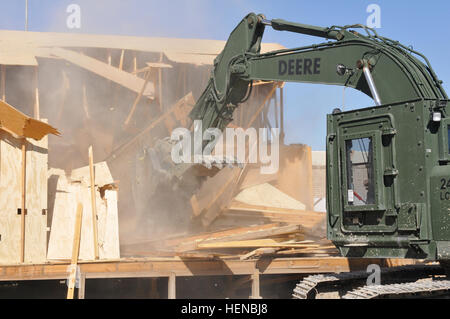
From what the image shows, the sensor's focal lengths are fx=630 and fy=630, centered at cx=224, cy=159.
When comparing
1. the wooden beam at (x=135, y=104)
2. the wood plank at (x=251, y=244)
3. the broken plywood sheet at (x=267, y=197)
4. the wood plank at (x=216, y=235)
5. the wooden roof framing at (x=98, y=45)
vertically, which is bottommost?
the wood plank at (x=251, y=244)

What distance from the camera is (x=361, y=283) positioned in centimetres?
796

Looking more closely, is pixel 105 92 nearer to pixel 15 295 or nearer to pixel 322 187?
pixel 15 295

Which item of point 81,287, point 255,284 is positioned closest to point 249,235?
point 255,284

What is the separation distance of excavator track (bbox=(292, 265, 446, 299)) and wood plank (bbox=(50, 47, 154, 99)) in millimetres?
8633

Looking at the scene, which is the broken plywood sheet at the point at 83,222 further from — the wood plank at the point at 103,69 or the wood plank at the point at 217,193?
the wood plank at the point at 103,69

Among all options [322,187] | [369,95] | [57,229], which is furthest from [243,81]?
[322,187]

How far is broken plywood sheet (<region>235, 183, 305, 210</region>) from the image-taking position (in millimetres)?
14189

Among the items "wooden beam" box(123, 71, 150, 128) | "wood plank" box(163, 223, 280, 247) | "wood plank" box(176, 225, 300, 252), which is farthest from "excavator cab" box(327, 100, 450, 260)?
"wooden beam" box(123, 71, 150, 128)

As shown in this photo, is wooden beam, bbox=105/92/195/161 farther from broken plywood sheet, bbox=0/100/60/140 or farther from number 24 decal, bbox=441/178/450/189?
number 24 decal, bbox=441/178/450/189

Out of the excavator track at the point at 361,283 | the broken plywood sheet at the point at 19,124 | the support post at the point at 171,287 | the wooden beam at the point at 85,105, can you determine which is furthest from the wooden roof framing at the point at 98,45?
the excavator track at the point at 361,283

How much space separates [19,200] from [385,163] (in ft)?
18.0

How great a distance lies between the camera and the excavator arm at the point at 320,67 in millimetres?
7328

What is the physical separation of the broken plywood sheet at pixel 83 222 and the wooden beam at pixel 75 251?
12 centimetres

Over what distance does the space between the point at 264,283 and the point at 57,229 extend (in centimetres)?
345
